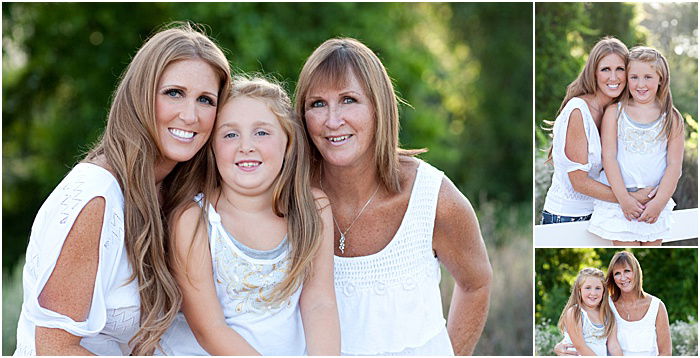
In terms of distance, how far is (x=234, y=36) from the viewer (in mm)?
6574

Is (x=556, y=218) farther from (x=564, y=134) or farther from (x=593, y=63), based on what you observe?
(x=593, y=63)

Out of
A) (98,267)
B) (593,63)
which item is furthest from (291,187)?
(593,63)

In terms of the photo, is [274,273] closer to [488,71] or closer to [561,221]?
[561,221]

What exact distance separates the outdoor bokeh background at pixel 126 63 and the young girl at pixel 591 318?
237 centimetres

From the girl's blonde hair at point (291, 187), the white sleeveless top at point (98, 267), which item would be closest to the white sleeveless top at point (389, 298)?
the girl's blonde hair at point (291, 187)

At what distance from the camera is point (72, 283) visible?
7.48ft

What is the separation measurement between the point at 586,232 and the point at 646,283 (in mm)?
266

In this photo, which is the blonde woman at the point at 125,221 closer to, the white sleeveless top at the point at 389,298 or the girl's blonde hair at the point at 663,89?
the white sleeveless top at the point at 389,298

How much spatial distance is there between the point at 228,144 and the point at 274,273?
45cm

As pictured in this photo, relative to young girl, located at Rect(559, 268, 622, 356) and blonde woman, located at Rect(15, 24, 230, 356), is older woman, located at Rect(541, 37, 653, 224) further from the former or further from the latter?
blonde woman, located at Rect(15, 24, 230, 356)

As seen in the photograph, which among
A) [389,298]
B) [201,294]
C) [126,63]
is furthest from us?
[126,63]

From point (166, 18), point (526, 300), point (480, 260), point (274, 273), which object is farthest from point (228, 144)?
point (166, 18)

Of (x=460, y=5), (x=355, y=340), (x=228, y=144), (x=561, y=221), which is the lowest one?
(x=355, y=340)

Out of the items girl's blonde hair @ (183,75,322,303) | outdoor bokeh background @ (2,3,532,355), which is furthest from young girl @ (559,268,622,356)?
outdoor bokeh background @ (2,3,532,355)
